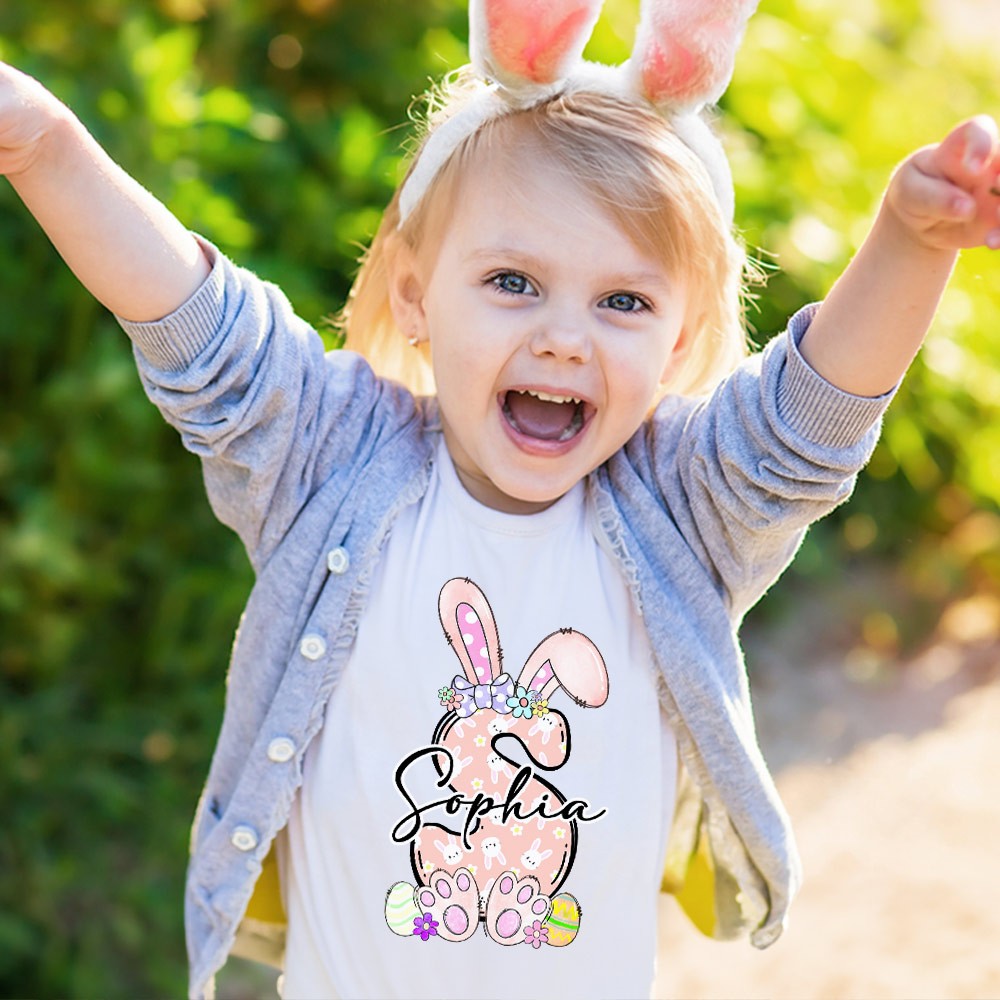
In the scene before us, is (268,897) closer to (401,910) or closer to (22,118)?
(401,910)

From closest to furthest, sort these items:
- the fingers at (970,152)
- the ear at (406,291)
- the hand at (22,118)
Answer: the fingers at (970,152) < the hand at (22,118) < the ear at (406,291)

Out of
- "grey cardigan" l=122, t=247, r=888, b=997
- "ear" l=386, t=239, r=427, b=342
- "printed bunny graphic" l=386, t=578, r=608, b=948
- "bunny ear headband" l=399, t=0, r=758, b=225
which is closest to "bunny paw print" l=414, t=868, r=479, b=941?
"printed bunny graphic" l=386, t=578, r=608, b=948

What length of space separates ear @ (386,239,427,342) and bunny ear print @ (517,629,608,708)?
0.43 metres

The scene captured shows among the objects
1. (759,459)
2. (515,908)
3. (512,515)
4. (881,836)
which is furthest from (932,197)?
(881,836)

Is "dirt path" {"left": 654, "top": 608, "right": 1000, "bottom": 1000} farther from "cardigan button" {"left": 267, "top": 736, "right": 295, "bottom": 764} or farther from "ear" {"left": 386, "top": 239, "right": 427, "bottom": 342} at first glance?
"ear" {"left": 386, "top": 239, "right": 427, "bottom": 342}

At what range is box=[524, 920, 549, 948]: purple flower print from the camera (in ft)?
5.65

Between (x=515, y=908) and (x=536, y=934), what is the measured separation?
0.04 metres

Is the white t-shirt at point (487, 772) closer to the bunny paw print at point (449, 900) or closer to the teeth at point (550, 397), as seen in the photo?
the bunny paw print at point (449, 900)

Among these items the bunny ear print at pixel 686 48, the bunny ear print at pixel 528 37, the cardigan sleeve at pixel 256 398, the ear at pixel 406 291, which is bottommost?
the cardigan sleeve at pixel 256 398

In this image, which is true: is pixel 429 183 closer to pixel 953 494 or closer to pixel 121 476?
pixel 121 476

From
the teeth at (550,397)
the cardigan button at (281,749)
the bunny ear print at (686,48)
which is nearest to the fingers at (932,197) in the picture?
the bunny ear print at (686,48)

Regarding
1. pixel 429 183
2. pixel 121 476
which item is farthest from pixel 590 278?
pixel 121 476

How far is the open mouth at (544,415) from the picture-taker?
5.60 feet

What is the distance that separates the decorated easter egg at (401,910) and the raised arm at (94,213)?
708mm
